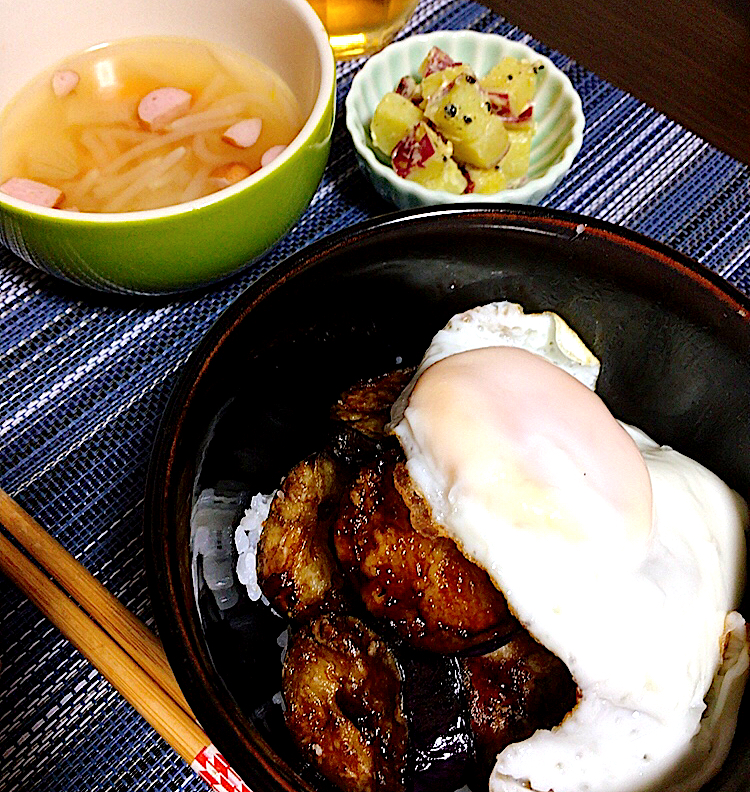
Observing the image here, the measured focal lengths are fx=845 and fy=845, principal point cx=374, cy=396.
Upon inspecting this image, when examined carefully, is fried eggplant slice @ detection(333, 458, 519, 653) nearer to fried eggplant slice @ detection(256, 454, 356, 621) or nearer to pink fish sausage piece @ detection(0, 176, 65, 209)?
fried eggplant slice @ detection(256, 454, 356, 621)

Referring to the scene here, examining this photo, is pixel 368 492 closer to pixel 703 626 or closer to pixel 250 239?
pixel 703 626

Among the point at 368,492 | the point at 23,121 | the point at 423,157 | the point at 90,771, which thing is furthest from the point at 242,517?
the point at 23,121

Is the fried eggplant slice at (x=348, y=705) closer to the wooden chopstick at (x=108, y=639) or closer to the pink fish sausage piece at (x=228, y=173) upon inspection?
the wooden chopstick at (x=108, y=639)

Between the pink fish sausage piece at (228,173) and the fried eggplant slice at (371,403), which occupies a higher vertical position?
the pink fish sausage piece at (228,173)

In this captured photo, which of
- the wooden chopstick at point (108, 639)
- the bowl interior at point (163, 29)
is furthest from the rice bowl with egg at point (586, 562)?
the bowl interior at point (163, 29)

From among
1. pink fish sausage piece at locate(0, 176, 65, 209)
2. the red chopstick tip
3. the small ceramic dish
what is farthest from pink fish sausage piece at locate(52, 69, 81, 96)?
the red chopstick tip

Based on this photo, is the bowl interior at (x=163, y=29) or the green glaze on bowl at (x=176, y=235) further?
the bowl interior at (x=163, y=29)
